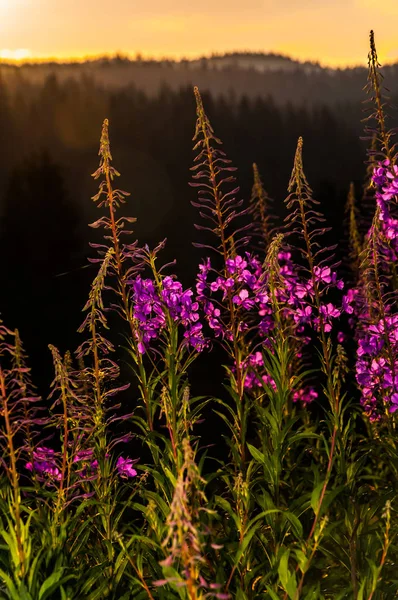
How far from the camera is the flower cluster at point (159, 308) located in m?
4.96

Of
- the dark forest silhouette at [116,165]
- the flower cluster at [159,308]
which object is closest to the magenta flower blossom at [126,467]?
the flower cluster at [159,308]

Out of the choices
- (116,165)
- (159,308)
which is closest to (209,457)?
(159,308)

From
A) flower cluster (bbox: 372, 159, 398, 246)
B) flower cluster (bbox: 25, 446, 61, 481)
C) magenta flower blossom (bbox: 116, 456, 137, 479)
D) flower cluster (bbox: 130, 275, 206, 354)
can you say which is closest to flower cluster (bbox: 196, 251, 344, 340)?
flower cluster (bbox: 130, 275, 206, 354)

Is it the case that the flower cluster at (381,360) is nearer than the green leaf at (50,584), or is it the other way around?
the green leaf at (50,584)

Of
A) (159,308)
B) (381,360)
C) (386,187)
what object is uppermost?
(386,187)

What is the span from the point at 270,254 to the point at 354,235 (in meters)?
3.17

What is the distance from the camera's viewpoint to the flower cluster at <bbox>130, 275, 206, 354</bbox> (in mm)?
4961

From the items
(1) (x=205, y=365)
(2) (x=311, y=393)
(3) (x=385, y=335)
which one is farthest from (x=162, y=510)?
(1) (x=205, y=365)

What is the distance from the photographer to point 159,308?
5016 millimetres

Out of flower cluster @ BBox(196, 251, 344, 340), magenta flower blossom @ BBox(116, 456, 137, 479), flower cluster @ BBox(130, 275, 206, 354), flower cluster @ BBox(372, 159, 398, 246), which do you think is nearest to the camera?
flower cluster @ BBox(130, 275, 206, 354)

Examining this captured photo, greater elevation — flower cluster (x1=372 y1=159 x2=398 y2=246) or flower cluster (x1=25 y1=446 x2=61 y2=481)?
flower cluster (x1=372 y1=159 x2=398 y2=246)

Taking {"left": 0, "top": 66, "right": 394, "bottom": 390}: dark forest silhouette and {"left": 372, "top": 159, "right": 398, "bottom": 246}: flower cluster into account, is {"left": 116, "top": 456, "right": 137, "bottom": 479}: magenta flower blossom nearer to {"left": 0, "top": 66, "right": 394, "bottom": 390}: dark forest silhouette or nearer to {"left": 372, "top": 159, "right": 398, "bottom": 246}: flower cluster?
{"left": 372, "top": 159, "right": 398, "bottom": 246}: flower cluster

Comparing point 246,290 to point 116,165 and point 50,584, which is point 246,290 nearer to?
point 50,584

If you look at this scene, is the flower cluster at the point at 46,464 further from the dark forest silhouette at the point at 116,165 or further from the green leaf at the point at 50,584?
the dark forest silhouette at the point at 116,165
